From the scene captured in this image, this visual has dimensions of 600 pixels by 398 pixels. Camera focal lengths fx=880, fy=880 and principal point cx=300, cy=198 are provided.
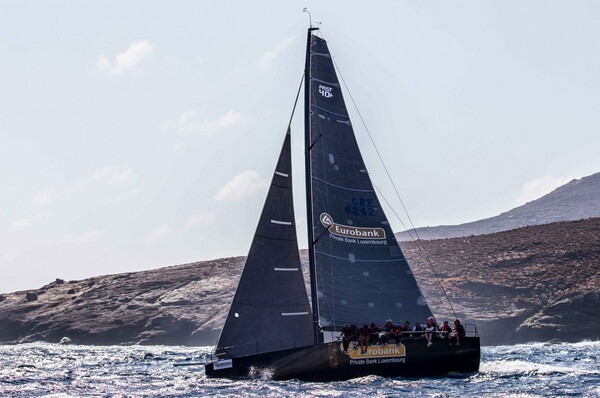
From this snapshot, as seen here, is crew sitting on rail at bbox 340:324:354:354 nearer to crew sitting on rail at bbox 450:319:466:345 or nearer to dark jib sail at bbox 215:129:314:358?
dark jib sail at bbox 215:129:314:358

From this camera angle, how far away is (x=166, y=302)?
84.3 m

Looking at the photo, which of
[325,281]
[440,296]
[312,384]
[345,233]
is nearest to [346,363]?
[312,384]

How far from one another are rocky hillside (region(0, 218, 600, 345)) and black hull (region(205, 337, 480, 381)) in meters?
35.6

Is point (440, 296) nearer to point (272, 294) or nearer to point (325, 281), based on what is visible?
point (325, 281)

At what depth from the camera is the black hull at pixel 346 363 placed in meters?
30.8

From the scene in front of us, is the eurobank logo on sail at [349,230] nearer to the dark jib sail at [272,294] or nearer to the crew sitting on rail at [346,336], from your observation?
the dark jib sail at [272,294]

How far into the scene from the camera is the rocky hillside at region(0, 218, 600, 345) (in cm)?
6756

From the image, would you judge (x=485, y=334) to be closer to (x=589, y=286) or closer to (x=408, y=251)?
(x=589, y=286)

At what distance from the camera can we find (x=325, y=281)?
33.0 metres

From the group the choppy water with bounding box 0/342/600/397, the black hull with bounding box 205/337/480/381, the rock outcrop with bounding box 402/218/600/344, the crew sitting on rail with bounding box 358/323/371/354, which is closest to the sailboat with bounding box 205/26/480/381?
the black hull with bounding box 205/337/480/381

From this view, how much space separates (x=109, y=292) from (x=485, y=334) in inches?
1654

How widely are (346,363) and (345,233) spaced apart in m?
5.38

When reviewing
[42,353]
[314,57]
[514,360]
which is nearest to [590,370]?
[514,360]

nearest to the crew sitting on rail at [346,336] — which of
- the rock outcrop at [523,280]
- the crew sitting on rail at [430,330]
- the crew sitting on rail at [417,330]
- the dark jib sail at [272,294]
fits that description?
the dark jib sail at [272,294]
